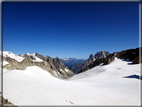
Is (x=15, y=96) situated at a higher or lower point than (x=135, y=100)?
higher

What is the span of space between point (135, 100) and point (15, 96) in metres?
10.6

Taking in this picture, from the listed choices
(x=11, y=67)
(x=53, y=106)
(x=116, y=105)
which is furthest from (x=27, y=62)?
(x=116, y=105)

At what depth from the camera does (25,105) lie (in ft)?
18.4

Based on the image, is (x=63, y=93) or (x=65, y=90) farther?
(x=65, y=90)

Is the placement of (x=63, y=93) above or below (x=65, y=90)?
above

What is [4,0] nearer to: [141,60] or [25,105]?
[25,105]

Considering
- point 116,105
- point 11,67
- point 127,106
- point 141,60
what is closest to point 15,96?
point 116,105

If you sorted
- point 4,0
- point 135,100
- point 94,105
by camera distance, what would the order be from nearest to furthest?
point 4,0
point 94,105
point 135,100

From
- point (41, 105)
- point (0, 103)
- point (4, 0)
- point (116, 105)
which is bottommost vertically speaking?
point (116, 105)

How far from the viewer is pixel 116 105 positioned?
6.73 metres

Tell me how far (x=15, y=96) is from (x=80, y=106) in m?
5.24

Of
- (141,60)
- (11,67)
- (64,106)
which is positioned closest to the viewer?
(64,106)

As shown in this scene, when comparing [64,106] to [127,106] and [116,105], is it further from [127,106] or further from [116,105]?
[127,106]

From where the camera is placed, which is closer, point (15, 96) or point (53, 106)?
point (53, 106)
